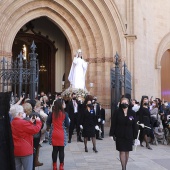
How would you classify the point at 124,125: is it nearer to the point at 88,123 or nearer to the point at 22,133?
the point at 22,133

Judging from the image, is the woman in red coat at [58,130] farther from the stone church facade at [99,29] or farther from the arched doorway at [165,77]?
the arched doorway at [165,77]

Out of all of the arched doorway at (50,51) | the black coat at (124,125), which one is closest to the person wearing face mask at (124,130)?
the black coat at (124,125)

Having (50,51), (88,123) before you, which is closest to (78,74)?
(88,123)

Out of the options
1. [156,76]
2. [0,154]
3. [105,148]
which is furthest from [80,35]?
[0,154]

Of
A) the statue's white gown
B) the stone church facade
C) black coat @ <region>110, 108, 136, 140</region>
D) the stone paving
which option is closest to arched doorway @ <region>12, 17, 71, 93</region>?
the stone church facade

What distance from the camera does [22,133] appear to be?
4.36 metres

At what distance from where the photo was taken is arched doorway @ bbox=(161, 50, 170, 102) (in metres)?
23.3

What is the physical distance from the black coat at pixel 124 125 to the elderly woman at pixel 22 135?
212cm

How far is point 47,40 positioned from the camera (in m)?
20.6

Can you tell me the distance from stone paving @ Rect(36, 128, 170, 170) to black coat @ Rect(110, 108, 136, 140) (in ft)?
3.77

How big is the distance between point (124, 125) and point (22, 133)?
2.43 meters

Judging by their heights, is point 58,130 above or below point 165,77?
below

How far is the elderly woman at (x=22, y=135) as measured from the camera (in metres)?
4.32

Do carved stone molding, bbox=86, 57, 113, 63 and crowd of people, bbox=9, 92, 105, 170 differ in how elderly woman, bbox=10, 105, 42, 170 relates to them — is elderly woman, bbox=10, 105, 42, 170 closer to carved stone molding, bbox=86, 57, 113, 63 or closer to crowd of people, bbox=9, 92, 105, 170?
crowd of people, bbox=9, 92, 105, 170
